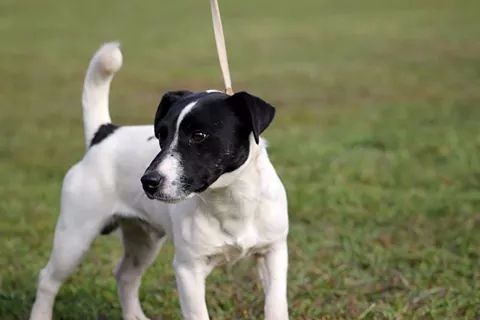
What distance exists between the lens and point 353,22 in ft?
85.6

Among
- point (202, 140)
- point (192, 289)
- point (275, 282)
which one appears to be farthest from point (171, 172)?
point (275, 282)

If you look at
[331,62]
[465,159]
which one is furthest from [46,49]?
[465,159]

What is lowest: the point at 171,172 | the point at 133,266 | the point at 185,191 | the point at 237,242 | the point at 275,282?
the point at 133,266

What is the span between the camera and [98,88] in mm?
6160

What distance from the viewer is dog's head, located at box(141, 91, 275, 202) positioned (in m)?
4.54

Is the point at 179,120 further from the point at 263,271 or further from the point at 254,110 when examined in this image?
the point at 263,271

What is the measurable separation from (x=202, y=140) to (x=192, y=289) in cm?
81

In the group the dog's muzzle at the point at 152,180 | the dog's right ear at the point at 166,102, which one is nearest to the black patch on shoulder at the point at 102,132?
the dog's right ear at the point at 166,102

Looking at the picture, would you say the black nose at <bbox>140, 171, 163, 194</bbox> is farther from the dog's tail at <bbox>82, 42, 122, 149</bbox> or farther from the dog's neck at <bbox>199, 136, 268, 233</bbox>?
the dog's tail at <bbox>82, 42, 122, 149</bbox>

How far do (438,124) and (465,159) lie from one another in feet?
7.53

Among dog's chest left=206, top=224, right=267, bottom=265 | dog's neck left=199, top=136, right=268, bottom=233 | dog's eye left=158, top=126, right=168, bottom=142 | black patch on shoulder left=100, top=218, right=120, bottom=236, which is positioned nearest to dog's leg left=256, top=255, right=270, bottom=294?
dog's chest left=206, top=224, right=267, bottom=265

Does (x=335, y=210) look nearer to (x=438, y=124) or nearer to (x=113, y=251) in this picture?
(x=113, y=251)

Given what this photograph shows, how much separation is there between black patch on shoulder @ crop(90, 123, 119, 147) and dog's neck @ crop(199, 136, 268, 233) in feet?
3.78

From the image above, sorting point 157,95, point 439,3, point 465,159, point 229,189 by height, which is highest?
point 229,189
